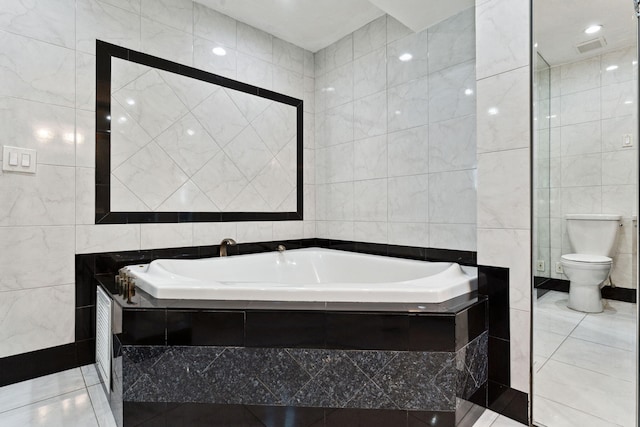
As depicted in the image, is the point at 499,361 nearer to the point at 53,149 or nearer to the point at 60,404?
the point at 60,404

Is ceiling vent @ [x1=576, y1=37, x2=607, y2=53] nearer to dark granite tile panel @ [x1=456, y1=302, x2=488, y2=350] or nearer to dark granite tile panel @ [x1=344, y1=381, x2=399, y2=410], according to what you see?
dark granite tile panel @ [x1=456, y1=302, x2=488, y2=350]

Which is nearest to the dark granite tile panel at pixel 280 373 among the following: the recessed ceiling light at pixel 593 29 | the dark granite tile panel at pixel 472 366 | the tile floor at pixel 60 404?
the dark granite tile panel at pixel 472 366

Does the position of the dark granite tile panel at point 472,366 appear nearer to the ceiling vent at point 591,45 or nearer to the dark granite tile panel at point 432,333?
the dark granite tile panel at point 432,333

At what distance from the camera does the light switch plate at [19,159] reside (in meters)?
1.80

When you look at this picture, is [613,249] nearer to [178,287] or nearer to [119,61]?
[178,287]

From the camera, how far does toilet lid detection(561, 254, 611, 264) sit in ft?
4.46

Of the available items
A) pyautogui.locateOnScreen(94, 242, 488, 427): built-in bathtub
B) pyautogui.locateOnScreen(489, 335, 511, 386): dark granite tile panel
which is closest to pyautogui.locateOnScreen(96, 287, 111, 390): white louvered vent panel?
pyautogui.locateOnScreen(94, 242, 488, 427): built-in bathtub

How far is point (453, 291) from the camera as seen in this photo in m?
1.54

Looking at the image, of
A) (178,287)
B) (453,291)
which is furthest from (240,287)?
(453,291)

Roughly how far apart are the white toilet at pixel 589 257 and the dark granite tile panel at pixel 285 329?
3.59ft

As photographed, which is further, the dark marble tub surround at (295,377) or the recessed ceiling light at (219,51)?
the recessed ceiling light at (219,51)

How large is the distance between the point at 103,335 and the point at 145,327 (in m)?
0.67

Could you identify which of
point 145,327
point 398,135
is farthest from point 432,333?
point 398,135

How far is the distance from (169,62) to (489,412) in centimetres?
289
